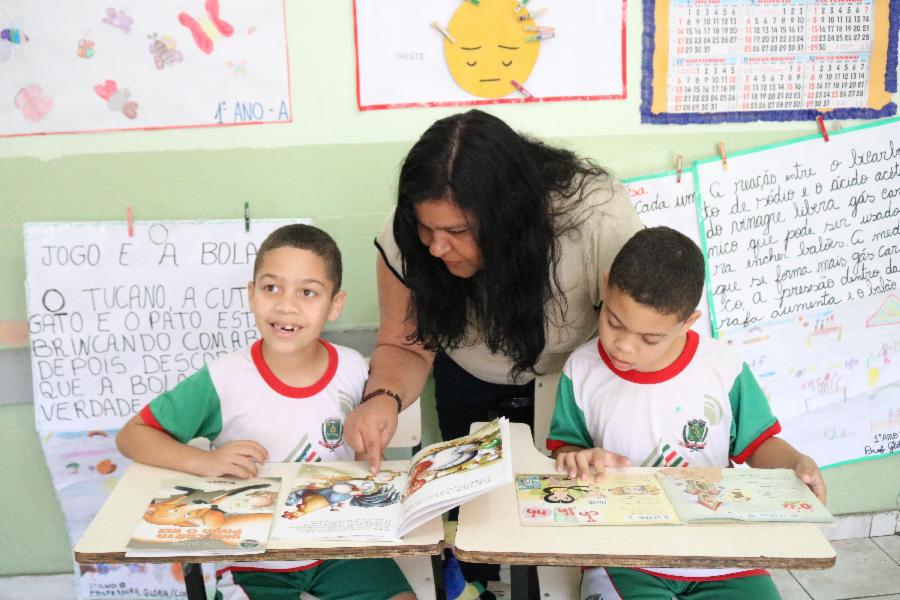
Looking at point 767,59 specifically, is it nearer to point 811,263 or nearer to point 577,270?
point 811,263

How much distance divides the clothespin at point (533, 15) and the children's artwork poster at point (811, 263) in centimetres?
64

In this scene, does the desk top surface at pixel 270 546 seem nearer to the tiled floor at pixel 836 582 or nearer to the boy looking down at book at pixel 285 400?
the boy looking down at book at pixel 285 400

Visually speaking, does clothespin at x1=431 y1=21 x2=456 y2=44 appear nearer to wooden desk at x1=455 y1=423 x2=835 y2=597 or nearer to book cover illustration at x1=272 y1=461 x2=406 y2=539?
book cover illustration at x1=272 y1=461 x2=406 y2=539

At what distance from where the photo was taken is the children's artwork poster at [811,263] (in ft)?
7.51

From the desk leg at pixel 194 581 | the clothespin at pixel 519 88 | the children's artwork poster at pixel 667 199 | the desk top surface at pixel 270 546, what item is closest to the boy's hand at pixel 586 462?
the desk top surface at pixel 270 546

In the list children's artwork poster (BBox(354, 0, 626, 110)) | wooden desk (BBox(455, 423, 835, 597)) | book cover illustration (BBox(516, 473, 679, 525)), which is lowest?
wooden desk (BBox(455, 423, 835, 597))

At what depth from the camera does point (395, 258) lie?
1.80 m

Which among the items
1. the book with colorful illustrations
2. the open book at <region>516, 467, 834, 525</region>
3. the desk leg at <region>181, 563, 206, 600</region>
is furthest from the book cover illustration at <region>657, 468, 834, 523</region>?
the desk leg at <region>181, 563, 206, 600</region>

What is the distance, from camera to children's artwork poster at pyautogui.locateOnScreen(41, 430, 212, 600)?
2.31 metres

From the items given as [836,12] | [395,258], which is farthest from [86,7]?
[836,12]

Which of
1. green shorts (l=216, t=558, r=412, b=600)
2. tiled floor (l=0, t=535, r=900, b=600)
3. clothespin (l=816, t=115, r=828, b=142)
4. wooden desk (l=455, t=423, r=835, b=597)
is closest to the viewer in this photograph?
wooden desk (l=455, t=423, r=835, b=597)

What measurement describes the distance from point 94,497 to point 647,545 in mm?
1853

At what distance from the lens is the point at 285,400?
168 centimetres

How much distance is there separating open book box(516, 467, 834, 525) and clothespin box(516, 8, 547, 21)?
1.27 meters
